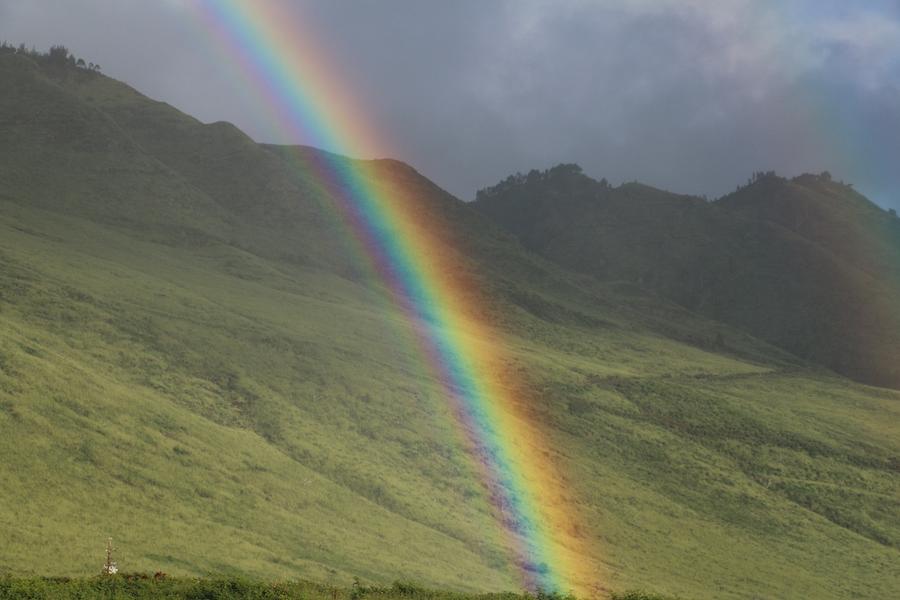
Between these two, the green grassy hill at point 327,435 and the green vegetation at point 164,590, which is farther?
the green grassy hill at point 327,435

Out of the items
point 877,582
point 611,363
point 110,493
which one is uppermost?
point 611,363

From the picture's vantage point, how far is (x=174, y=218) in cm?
15288

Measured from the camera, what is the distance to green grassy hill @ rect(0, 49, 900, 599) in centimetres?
4756

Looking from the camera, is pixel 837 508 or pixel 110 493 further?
pixel 837 508

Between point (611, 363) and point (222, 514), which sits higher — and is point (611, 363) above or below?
above

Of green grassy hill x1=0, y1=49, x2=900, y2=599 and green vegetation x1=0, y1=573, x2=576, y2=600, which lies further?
green grassy hill x1=0, y1=49, x2=900, y2=599

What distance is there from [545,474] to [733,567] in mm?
15880

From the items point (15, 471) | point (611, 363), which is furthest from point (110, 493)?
point (611, 363)

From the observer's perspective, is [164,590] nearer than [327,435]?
Yes

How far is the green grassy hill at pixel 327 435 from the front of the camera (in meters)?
47.6

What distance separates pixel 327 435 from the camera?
6994 centimetres

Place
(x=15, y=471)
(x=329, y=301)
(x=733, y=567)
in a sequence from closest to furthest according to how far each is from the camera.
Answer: (x=15, y=471)
(x=733, y=567)
(x=329, y=301)

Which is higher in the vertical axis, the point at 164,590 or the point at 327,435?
the point at 164,590

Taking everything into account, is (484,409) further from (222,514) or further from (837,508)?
(222,514)
